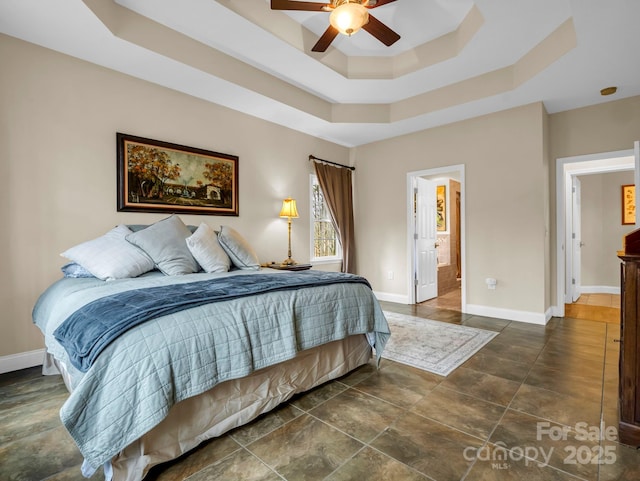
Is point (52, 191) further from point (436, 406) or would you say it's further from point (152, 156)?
point (436, 406)

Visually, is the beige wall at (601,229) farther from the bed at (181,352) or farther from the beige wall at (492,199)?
the bed at (181,352)

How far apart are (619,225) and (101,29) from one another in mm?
8008

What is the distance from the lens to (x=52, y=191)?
2.74 meters

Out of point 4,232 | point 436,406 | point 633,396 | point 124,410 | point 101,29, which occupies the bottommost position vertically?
point 436,406

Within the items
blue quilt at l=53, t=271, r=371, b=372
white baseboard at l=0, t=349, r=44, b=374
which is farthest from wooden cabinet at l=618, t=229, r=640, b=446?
white baseboard at l=0, t=349, r=44, b=374

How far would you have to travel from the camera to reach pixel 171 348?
4.72 feet

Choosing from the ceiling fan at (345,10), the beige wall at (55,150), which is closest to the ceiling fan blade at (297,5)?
the ceiling fan at (345,10)

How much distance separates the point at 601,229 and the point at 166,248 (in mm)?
7378

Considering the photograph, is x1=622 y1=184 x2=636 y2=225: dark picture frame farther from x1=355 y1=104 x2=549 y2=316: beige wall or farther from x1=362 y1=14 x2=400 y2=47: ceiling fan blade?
x1=362 y1=14 x2=400 y2=47: ceiling fan blade

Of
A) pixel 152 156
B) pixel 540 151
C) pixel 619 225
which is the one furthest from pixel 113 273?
pixel 619 225

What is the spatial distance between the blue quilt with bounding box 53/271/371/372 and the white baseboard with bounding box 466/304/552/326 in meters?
3.26

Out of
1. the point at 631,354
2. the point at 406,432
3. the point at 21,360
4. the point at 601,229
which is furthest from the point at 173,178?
the point at 601,229

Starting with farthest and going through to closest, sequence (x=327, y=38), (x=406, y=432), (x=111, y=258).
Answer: (x=327, y=38), (x=111, y=258), (x=406, y=432)

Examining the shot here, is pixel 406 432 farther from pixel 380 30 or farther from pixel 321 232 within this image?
pixel 321 232
